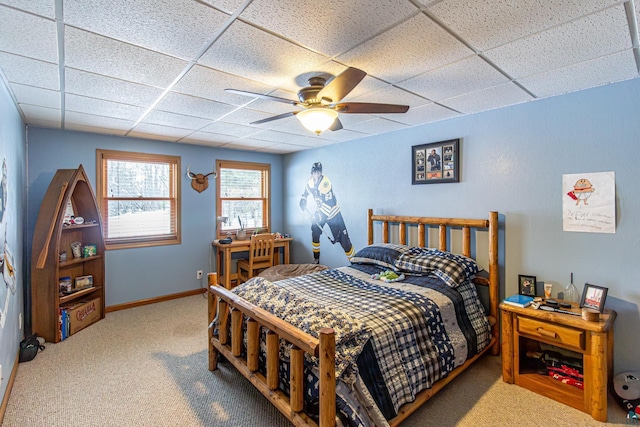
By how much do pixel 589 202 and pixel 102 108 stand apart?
13.8 feet

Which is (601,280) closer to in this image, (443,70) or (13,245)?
(443,70)

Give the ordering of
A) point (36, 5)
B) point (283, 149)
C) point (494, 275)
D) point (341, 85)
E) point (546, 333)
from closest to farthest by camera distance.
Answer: point (36, 5) < point (341, 85) < point (546, 333) < point (494, 275) < point (283, 149)

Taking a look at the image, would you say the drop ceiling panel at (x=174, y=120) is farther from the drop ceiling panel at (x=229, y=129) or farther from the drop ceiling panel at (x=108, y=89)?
the drop ceiling panel at (x=108, y=89)

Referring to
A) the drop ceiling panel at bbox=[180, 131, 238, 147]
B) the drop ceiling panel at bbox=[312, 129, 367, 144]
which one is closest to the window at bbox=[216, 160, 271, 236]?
the drop ceiling panel at bbox=[180, 131, 238, 147]

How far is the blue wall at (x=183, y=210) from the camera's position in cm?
360

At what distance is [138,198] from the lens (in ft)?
14.2

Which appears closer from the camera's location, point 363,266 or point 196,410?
point 196,410

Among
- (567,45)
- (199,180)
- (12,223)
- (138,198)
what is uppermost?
(567,45)

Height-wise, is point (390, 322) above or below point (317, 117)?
below

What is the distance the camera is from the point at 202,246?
490 cm

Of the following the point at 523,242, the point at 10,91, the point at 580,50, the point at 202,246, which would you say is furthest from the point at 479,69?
the point at 202,246

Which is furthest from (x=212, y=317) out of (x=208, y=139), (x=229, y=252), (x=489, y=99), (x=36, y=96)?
(x=489, y=99)

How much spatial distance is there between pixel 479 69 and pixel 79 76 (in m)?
2.72

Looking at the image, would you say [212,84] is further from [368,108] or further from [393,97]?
[393,97]
